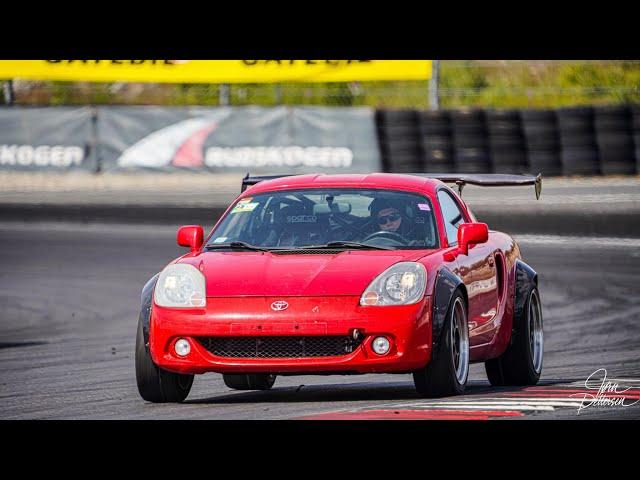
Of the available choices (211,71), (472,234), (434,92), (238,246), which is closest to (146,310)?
(238,246)

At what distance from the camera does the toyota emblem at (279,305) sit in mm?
8258

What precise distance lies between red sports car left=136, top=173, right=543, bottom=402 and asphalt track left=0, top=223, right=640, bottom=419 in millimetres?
246

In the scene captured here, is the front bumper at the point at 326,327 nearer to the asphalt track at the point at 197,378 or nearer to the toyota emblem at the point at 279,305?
the toyota emblem at the point at 279,305

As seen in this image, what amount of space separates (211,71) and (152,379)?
801 inches

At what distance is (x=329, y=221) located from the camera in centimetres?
928

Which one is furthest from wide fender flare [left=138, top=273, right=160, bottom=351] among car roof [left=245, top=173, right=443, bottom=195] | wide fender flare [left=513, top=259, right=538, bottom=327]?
wide fender flare [left=513, top=259, right=538, bottom=327]

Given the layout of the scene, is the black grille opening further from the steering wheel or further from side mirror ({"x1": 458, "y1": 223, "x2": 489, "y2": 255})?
side mirror ({"x1": 458, "y1": 223, "x2": 489, "y2": 255})

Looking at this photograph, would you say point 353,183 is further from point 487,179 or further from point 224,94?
point 224,94

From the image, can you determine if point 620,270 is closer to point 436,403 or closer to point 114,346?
point 114,346

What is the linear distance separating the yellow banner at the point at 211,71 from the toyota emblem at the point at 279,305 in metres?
18.9

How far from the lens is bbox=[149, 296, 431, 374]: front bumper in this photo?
27.0ft

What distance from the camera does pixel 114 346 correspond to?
13.0 m
